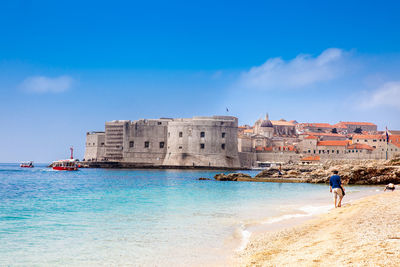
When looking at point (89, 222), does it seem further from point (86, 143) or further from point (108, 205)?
point (86, 143)

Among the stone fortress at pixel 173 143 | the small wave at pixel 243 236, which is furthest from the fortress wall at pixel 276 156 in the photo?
the small wave at pixel 243 236

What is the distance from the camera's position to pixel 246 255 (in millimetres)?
5105

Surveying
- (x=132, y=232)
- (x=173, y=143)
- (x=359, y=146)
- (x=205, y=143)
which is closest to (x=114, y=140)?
(x=173, y=143)

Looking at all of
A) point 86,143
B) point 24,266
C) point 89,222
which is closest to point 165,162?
point 86,143

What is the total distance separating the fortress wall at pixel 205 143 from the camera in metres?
47.7

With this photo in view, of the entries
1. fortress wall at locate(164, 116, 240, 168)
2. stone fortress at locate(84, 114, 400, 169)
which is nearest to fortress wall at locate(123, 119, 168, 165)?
stone fortress at locate(84, 114, 400, 169)

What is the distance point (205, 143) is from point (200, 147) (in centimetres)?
71

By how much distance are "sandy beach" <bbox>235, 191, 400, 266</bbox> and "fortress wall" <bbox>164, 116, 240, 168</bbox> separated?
40472 mm

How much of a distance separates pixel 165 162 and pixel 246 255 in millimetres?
44617

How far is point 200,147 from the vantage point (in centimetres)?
4781

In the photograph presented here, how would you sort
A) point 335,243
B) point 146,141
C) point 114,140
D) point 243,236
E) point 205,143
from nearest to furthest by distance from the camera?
point 335,243
point 243,236
point 205,143
point 146,141
point 114,140

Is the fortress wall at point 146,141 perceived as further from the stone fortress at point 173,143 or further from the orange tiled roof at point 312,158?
the orange tiled roof at point 312,158

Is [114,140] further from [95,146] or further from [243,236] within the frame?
[243,236]

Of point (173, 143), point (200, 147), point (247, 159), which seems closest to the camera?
point (200, 147)
